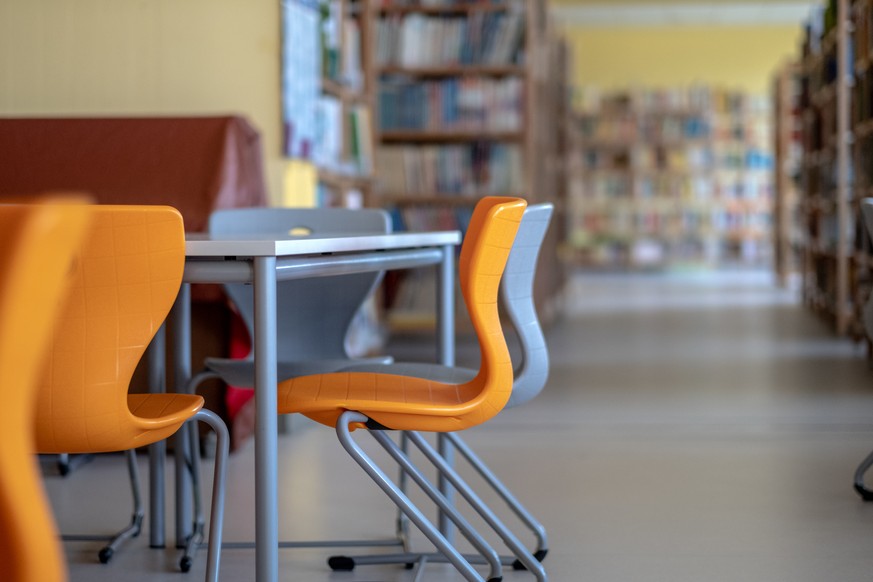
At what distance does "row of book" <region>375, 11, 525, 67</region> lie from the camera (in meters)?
6.70

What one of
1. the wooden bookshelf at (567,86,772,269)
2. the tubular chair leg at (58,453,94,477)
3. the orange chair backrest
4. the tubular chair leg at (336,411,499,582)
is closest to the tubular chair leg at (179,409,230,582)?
the tubular chair leg at (336,411,499,582)

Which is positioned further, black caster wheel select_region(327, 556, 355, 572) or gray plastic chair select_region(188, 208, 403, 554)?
gray plastic chair select_region(188, 208, 403, 554)

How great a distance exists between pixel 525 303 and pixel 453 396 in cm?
32

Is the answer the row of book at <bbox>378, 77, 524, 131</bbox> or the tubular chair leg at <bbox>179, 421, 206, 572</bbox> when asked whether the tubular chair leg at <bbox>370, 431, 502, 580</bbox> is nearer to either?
the tubular chair leg at <bbox>179, 421, 206, 572</bbox>

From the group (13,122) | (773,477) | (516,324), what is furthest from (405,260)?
(13,122)

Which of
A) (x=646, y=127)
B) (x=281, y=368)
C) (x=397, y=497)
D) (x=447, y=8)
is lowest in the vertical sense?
(x=397, y=497)

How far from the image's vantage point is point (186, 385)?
2.56 meters

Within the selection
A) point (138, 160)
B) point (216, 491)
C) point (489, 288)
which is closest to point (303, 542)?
point (216, 491)

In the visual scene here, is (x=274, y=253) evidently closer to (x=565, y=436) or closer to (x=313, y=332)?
(x=313, y=332)

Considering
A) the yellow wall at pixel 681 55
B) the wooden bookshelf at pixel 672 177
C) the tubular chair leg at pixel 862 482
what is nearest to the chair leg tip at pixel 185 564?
the tubular chair leg at pixel 862 482

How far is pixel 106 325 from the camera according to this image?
1.66 metres

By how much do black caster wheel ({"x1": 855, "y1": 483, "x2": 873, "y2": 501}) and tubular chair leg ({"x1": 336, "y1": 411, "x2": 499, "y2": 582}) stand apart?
4.72ft

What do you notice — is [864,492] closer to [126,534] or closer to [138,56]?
[126,534]

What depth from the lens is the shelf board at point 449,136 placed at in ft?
22.1
